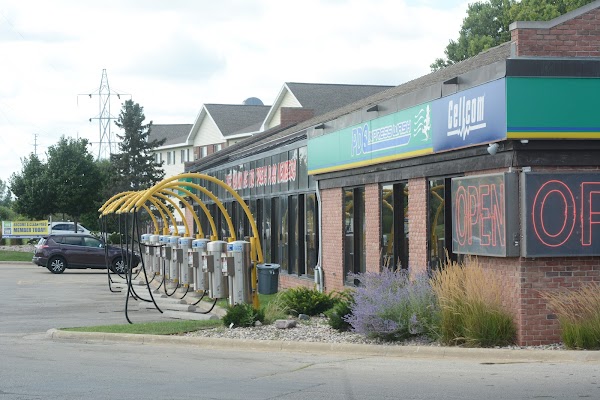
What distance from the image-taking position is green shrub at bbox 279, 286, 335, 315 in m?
18.8

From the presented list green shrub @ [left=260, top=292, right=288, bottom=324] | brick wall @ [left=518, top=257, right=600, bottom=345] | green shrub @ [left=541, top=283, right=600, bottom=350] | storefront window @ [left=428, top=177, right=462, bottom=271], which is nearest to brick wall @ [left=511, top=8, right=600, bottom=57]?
A: storefront window @ [left=428, top=177, right=462, bottom=271]

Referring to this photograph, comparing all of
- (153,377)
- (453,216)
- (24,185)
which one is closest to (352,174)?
(453,216)

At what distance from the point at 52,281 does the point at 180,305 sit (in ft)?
48.7

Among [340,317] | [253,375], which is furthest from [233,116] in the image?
[253,375]

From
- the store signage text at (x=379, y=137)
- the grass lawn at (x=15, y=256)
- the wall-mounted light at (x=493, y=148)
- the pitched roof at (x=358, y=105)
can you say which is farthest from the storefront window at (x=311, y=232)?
the grass lawn at (x=15, y=256)

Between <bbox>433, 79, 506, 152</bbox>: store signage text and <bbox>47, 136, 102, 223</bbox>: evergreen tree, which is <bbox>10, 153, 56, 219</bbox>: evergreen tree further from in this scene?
<bbox>433, 79, 506, 152</bbox>: store signage text

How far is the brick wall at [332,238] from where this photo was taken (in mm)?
23128

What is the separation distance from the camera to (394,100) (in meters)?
19.7

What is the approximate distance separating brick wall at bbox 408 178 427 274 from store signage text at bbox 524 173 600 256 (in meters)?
3.67

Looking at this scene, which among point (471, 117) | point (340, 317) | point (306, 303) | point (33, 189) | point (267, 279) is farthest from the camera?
point (33, 189)

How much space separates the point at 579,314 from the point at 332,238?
34.2 ft

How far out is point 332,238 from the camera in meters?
23.8

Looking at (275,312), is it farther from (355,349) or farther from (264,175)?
(264,175)

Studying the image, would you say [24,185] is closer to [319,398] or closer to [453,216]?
[453,216]
